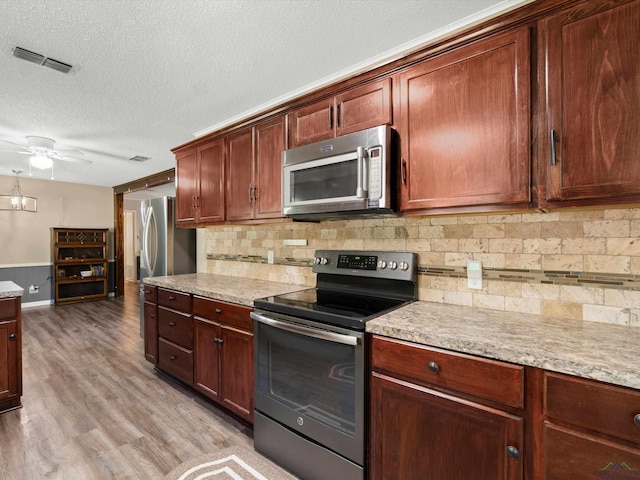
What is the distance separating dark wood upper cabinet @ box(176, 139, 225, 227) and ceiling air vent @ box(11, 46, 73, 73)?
3.57 ft

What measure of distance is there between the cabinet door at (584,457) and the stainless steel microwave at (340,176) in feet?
3.71

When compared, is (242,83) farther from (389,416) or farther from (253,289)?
(389,416)

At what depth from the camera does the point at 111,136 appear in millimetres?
3654

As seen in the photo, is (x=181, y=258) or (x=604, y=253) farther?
(x=181, y=258)

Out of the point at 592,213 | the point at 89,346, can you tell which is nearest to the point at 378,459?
the point at 592,213

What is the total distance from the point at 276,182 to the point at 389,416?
65.7 inches

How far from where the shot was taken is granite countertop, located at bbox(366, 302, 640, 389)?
3.23ft

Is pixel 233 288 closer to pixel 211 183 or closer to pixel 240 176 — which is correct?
pixel 240 176

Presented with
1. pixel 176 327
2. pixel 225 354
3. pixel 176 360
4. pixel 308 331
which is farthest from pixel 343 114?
pixel 176 360

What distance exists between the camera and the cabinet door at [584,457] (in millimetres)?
930

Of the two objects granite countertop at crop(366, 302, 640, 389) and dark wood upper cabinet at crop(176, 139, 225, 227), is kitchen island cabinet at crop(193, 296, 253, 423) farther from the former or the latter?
granite countertop at crop(366, 302, 640, 389)

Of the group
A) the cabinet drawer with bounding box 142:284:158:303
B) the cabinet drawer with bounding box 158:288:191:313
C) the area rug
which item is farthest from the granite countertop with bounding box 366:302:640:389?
the cabinet drawer with bounding box 142:284:158:303

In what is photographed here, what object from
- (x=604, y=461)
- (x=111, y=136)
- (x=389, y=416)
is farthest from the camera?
(x=111, y=136)

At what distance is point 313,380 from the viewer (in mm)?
1666
